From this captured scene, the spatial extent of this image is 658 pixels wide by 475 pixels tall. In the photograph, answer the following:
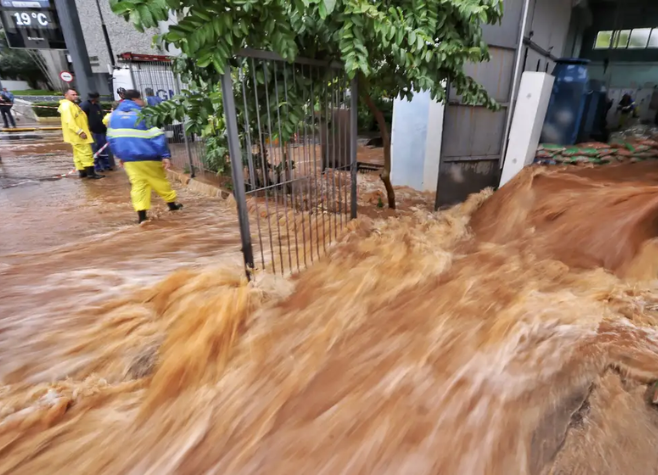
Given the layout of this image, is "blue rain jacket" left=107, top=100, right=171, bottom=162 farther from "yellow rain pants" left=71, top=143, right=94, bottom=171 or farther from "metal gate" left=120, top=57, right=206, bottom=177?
"yellow rain pants" left=71, top=143, right=94, bottom=171

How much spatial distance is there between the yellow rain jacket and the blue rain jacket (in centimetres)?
330

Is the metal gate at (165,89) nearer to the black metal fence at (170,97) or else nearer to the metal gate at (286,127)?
the black metal fence at (170,97)

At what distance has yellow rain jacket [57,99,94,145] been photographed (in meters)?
6.81

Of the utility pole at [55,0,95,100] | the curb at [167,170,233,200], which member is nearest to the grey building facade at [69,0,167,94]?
the utility pole at [55,0,95,100]

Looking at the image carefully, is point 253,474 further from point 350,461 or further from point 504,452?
point 504,452

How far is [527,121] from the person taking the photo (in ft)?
16.1

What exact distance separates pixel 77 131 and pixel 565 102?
8.31m

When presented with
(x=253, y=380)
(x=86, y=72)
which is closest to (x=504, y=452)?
(x=253, y=380)

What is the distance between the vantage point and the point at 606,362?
2348mm

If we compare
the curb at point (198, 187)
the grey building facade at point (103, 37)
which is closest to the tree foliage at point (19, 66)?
the grey building facade at point (103, 37)

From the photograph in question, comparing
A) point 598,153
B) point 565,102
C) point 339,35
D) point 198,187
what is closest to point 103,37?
point 198,187

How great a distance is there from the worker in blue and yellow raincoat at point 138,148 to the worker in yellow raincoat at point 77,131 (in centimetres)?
329

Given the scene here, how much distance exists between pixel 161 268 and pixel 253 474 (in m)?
2.41

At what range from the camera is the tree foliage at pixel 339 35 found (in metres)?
2.21
